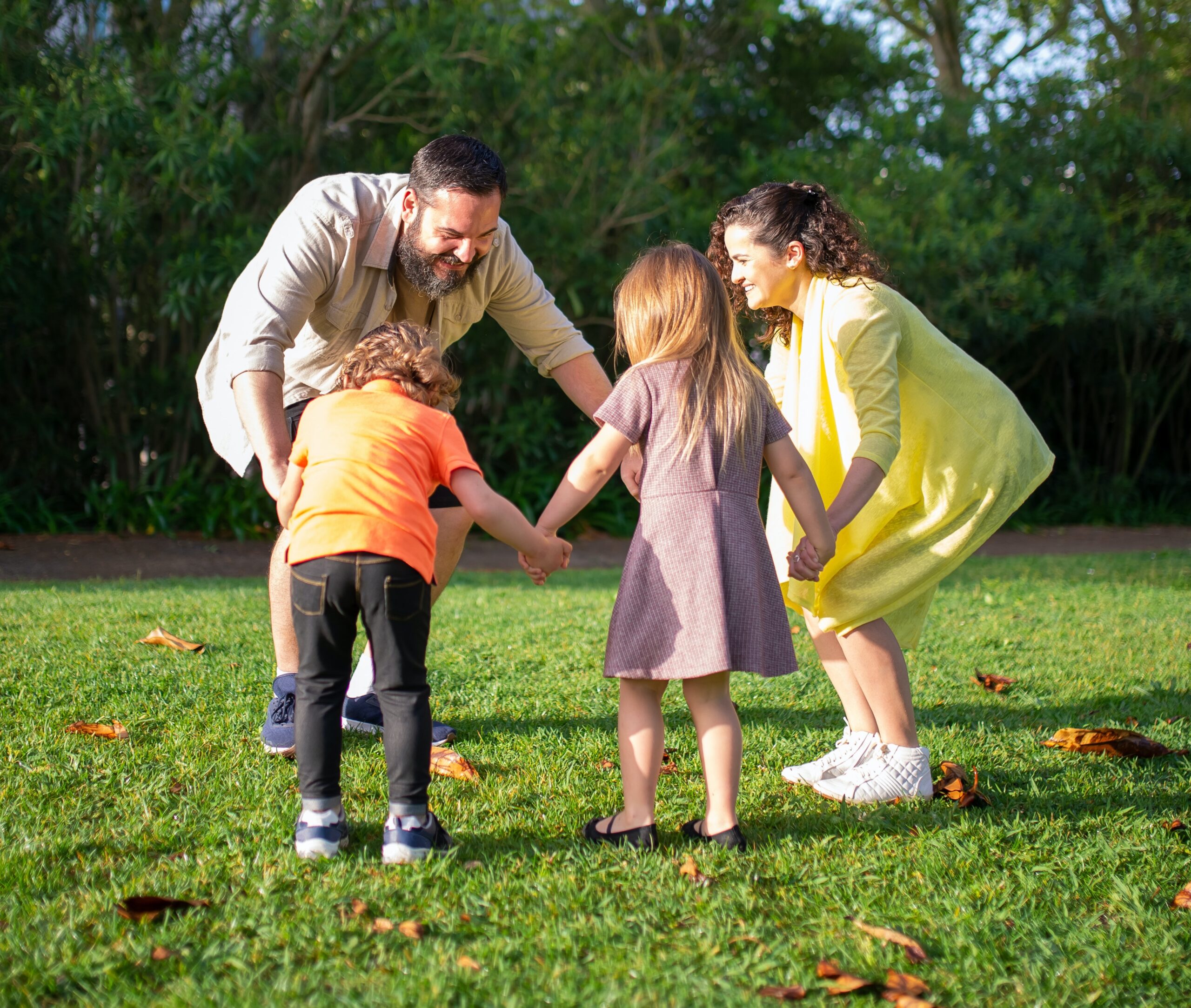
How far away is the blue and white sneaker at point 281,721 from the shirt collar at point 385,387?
37.1 inches

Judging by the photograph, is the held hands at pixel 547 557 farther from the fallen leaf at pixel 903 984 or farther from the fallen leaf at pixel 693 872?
the fallen leaf at pixel 903 984

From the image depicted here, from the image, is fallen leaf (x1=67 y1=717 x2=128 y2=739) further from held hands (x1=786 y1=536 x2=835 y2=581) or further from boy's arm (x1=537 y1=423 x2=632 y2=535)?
held hands (x1=786 y1=536 x2=835 y2=581)

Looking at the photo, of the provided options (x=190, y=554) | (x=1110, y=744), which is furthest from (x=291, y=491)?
(x=190, y=554)

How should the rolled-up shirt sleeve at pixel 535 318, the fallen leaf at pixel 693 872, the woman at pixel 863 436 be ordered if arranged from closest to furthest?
1. the fallen leaf at pixel 693 872
2. the woman at pixel 863 436
3. the rolled-up shirt sleeve at pixel 535 318

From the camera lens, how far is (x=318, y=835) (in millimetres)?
2258

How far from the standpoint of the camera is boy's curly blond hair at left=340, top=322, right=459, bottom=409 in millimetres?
2439

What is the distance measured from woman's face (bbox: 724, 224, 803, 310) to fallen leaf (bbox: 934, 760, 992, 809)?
139 centimetres

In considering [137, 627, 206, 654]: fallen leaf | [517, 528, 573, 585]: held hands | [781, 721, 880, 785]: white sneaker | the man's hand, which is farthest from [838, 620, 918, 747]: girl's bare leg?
[137, 627, 206, 654]: fallen leaf

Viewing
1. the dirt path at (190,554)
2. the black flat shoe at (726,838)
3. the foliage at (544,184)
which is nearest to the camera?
the black flat shoe at (726,838)

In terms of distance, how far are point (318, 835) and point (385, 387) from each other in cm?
98

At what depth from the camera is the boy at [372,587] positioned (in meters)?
2.25

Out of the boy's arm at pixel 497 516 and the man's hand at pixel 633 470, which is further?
the man's hand at pixel 633 470

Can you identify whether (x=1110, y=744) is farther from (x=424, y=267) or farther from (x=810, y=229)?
(x=424, y=267)

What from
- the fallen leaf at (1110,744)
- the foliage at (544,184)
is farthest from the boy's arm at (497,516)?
the foliage at (544,184)
